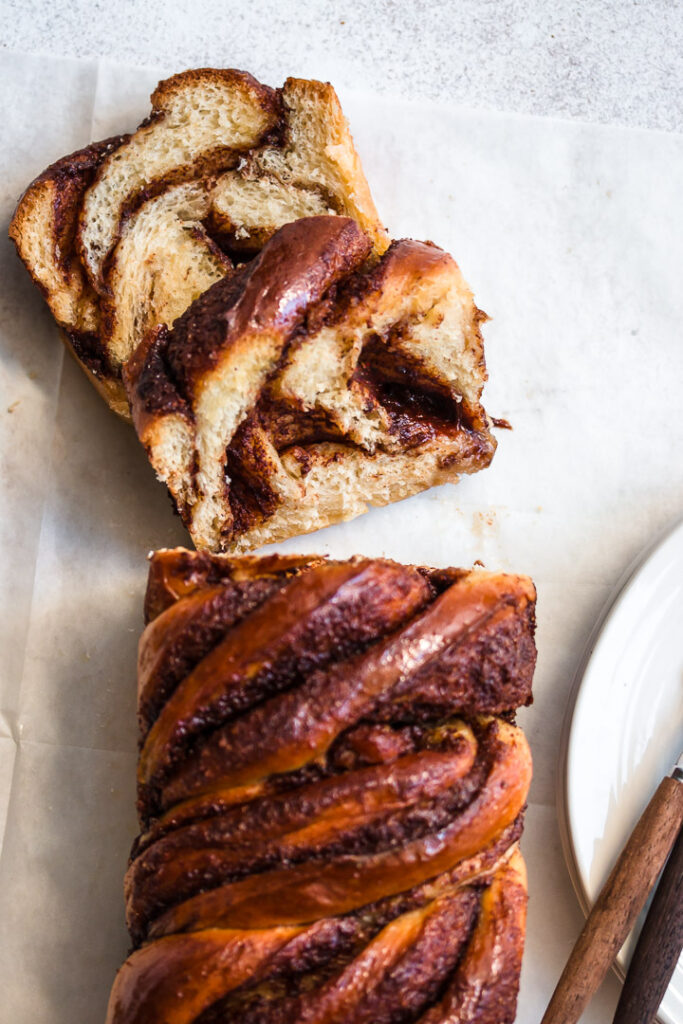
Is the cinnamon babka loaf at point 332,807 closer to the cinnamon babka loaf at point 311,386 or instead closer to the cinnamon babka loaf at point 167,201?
the cinnamon babka loaf at point 311,386

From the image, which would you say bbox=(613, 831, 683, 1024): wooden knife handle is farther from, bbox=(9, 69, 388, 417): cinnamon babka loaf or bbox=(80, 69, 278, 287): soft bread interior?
bbox=(80, 69, 278, 287): soft bread interior

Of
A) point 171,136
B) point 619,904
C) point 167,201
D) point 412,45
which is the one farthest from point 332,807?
point 412,45

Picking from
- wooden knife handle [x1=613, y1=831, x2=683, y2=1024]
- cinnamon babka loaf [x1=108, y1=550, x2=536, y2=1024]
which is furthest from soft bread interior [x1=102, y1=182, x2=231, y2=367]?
wooden knife handle [x1=613, y1=831, x2=683, y2=1024]

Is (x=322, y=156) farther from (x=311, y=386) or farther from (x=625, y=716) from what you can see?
(x=625, y=716)

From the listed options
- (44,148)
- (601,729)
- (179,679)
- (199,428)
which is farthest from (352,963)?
(44,148)

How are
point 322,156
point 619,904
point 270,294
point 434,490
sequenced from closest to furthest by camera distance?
point 270,294, point 619,904, point 322,156, point 434,490

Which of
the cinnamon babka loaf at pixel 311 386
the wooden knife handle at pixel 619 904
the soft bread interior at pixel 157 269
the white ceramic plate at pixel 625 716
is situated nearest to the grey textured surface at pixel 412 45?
the soft bread interior at pixel 157 269
